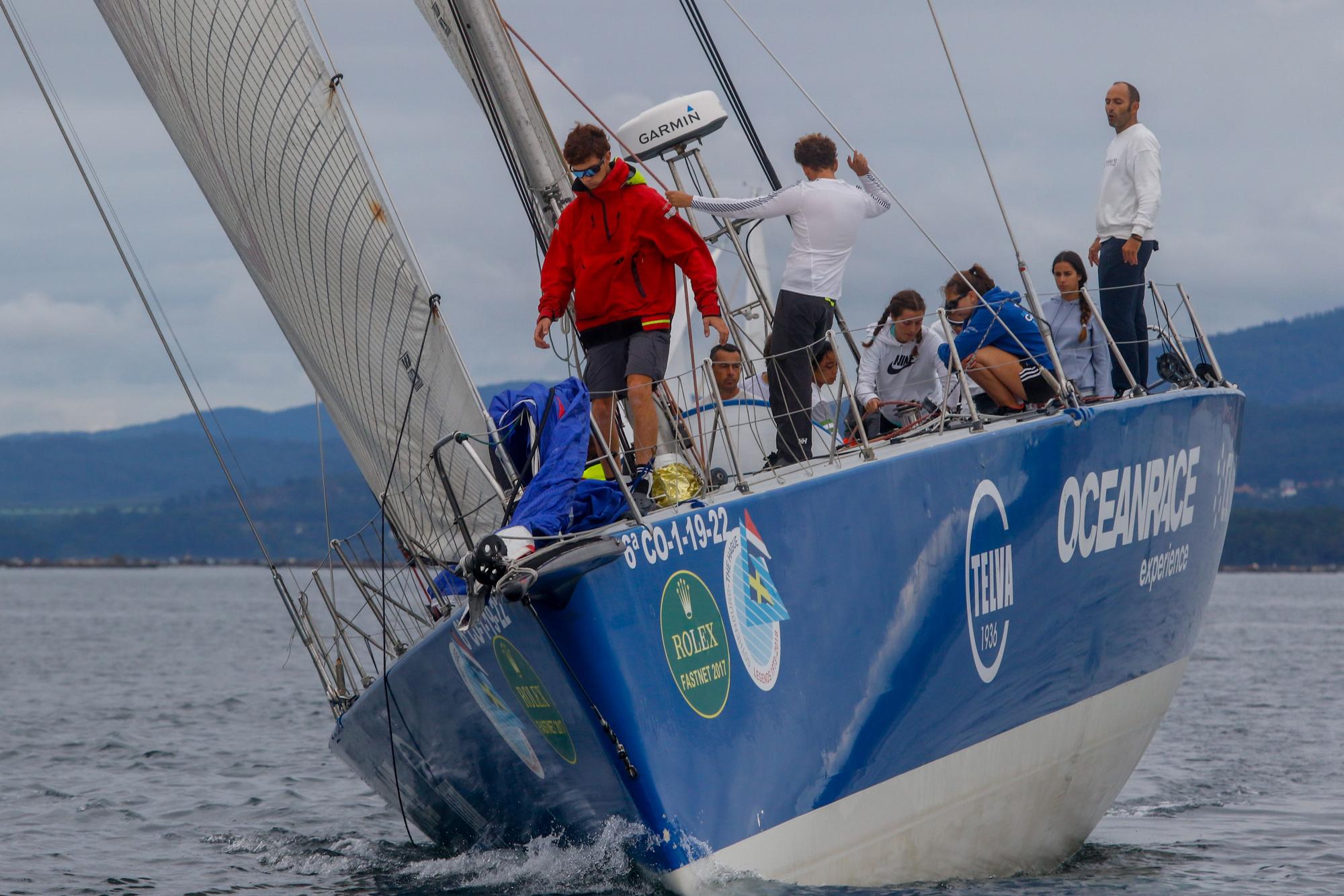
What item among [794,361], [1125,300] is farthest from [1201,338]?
[794,361]

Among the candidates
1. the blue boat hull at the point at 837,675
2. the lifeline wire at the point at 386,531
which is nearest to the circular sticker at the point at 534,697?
the blue boat hull at the point at 837,675

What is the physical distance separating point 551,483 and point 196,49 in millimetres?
2404

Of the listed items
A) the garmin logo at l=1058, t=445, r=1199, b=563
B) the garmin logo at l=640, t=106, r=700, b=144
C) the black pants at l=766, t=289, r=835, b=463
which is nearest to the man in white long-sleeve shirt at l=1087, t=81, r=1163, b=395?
the garmin logo at l=1058, t=445, r=1199, b=563

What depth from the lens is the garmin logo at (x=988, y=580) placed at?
19.0ft

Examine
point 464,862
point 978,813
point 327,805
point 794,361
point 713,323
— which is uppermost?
point 713,323

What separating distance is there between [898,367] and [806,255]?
3.36 ft

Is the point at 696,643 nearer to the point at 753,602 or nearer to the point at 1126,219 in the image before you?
the point at 753,602

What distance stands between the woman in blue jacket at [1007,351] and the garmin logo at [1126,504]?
0.46 metres

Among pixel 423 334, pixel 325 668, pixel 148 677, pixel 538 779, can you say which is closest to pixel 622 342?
pixel 423 334

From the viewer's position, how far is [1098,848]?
7.65 m

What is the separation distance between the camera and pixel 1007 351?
677 cm

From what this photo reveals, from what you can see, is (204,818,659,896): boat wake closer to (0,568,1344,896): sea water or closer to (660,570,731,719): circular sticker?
(0,568,1344,896): sea water

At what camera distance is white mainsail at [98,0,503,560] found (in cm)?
589

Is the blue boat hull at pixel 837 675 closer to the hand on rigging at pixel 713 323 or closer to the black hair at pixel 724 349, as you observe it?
the hand on rigging at pixel 713 323
